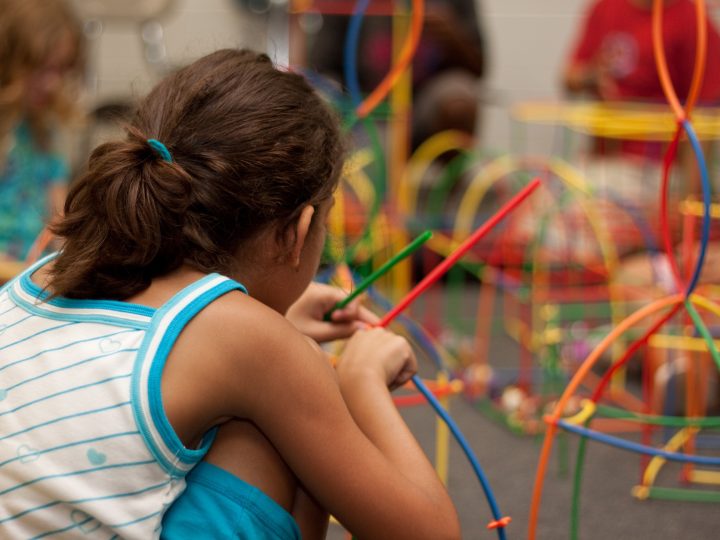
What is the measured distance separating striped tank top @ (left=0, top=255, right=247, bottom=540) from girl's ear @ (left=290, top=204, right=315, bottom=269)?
8cm

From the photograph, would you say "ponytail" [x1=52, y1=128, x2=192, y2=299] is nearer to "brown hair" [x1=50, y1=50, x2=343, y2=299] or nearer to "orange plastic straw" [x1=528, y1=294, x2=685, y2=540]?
"brown hair" [x1=50, y1=50, x2=343, y2=299]

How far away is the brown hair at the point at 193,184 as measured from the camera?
78cm

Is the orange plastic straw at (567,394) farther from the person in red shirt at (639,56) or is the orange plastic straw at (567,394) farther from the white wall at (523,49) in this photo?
the white wall at (523,49)

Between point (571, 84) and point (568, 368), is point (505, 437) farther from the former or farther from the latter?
point (571, 84)

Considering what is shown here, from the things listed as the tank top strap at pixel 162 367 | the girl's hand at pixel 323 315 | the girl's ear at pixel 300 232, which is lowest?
the girl's hand at pixel 323 315

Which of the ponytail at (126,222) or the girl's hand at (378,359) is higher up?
the ponytail at (126,222)

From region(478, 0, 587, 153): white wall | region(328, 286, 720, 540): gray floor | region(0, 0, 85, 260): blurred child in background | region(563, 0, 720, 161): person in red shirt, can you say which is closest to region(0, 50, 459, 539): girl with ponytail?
region(328, 286, 720, 540): gray floor

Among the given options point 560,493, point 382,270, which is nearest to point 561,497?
point 560,493

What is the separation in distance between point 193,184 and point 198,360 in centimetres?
15

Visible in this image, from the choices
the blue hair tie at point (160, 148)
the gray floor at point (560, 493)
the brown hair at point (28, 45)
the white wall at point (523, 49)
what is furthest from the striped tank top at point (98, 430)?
the white wall at point (523, 49)

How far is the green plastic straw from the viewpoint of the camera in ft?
2.81

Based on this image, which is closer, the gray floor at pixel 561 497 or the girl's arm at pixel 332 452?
the girl's arm at pixel 332 452

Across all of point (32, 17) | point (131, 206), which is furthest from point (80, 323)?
point (32, 17)

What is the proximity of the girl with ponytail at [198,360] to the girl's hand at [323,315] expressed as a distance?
0.45ft
